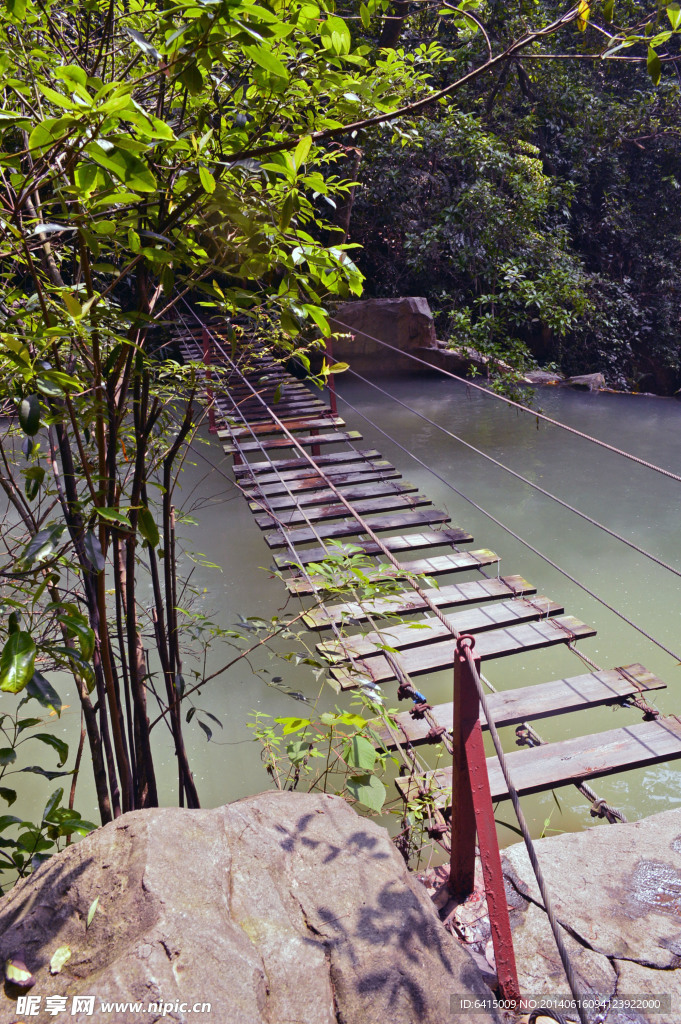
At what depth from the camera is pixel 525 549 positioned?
3578mm

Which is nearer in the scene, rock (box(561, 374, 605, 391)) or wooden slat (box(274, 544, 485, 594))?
wooden slat (box(274, 544, 485, 594))

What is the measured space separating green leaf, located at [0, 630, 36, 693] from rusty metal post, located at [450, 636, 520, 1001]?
0.58 metres

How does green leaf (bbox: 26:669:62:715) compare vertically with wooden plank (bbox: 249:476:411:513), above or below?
above

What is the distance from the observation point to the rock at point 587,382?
6.73 metres

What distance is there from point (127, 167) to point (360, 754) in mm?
858

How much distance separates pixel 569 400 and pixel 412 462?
2344 mm

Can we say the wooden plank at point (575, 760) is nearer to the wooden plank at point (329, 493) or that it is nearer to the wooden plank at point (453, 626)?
the wooden plank at point (453, 626)

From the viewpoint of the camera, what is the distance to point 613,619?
305 centimetres

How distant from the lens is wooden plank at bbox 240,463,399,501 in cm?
302

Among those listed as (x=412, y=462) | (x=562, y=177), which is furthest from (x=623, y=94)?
(x=412, y=462)

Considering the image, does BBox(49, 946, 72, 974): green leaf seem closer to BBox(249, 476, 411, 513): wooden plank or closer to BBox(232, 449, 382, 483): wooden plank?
BBox(249, 476, 411, 513): wooden plank

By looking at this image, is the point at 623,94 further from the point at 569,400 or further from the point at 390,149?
the point at 569,400

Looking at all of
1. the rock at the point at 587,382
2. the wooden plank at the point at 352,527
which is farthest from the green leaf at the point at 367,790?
the rock at the point at 587,382

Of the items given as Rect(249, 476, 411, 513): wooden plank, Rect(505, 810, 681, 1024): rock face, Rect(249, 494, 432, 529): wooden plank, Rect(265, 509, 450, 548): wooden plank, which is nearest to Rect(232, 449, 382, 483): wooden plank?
Rect(249, 476, 411, 513): wooden plank
